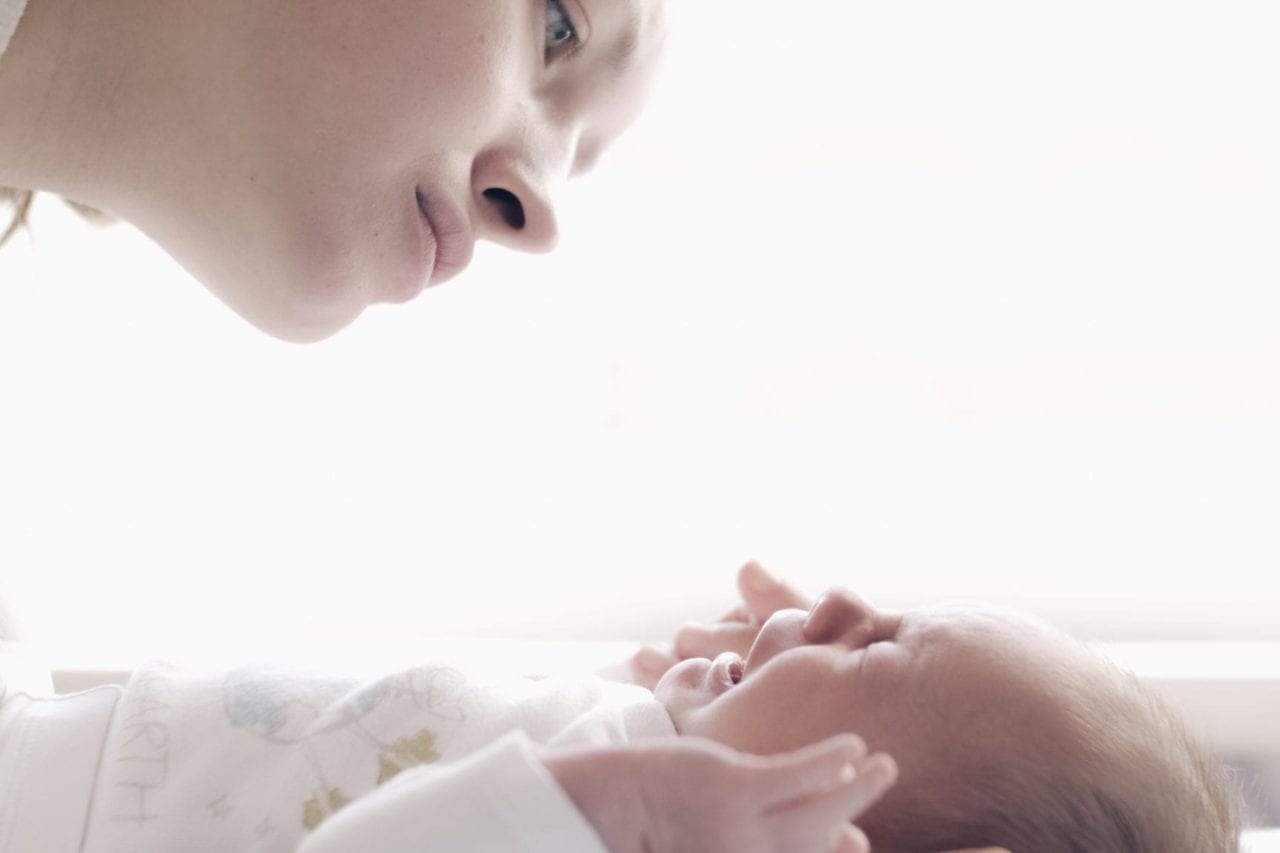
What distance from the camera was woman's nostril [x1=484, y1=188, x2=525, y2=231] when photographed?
105 cm

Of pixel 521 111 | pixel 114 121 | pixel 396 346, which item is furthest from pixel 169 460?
pixel 521 111

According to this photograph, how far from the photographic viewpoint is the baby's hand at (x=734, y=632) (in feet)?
3.75

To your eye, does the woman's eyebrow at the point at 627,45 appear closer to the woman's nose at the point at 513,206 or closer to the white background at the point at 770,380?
the woman's nose at the point at 513,206

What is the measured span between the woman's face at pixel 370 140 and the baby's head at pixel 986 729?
1.35ft

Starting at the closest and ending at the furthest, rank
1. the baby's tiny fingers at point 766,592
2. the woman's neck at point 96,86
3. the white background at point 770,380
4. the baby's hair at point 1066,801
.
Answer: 1. the baby's hair at point 1066,801
2. the woman's neck at point 96,86
3. the baby's tiny fingers at point 766,592
4. the white background at point 770,380

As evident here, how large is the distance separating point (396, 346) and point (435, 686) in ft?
2.45

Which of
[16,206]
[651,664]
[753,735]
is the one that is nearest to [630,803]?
[753,735]

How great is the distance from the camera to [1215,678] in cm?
123

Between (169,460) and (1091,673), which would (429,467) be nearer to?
(169,460)

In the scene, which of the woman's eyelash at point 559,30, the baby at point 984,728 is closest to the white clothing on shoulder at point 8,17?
the woman's eyelash at point 559,30

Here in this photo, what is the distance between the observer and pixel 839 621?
38.0 inches

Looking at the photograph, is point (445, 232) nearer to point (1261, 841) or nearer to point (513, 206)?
point (513, 206)

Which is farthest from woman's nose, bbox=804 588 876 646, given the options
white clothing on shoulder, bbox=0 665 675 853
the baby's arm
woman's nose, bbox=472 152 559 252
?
woman's nose, bbox=472 152 559 252

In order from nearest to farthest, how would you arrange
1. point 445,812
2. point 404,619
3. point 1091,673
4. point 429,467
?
point 445,812
point 1091,673
point 404,619
point 429,467
